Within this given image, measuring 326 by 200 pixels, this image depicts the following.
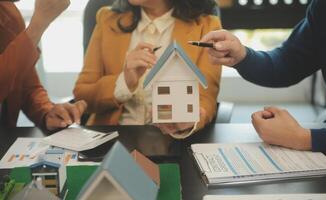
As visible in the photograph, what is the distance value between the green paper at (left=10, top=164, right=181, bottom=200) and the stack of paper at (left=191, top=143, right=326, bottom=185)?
7cm

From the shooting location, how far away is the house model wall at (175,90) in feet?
3.65

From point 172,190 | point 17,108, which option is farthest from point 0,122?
point 172,190

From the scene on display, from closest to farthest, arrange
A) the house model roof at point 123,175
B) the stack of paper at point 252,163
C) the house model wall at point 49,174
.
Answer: the house model roof at point 123,175
the house model wall at point 49,174
the stack of paper at point 252,163

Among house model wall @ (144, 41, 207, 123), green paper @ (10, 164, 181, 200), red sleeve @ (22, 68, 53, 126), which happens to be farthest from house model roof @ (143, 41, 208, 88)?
red sleeve @ (22, 68, 53, 126)

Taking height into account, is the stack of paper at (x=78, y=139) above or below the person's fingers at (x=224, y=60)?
below

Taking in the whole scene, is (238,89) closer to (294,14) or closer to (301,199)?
(294,14)

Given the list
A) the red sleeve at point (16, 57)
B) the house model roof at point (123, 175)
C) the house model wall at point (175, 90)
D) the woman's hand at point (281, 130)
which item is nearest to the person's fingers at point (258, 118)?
the woman's hand at point (281, 130)

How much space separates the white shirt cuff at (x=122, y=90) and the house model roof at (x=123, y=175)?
0.71m

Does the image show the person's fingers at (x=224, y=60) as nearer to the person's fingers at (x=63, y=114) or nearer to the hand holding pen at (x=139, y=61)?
the hand holding pen at (x=139, y=61)

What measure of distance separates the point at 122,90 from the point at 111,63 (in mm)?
180

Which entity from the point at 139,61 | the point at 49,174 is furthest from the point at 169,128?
the point at 49,174

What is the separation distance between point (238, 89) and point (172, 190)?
246cm

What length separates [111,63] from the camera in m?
1.59

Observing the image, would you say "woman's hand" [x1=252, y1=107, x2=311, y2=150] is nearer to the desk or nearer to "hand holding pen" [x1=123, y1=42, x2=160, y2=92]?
the desk
